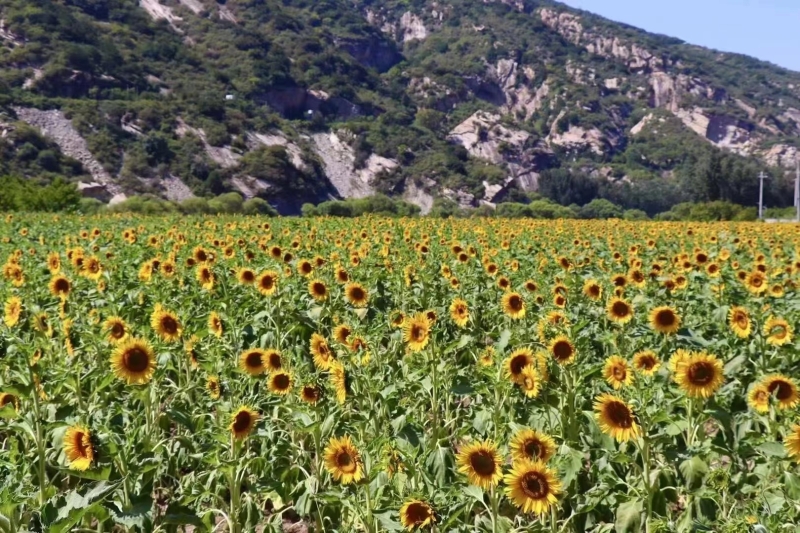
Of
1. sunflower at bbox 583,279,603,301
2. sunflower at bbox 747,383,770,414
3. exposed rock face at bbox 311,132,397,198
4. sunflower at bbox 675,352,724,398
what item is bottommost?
exposed rock face at bbox 311,132,397,198

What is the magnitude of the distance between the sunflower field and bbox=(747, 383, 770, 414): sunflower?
0.01 meters

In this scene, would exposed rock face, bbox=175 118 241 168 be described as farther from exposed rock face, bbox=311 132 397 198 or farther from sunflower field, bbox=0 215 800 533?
sunflower field, bbox=0 215 800 533

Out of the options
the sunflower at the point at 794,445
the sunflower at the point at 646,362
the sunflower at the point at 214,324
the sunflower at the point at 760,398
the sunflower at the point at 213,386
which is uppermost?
the sunflower at the point at 646,362

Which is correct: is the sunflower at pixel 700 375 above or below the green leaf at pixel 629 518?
above

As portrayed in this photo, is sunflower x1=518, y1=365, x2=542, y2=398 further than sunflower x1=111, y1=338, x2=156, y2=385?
Yes

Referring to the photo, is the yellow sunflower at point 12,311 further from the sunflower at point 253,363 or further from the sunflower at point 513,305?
the sunflower at point 513,305

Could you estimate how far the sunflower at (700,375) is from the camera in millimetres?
3312

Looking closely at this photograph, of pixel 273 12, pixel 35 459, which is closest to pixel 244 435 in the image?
pixel 35 459

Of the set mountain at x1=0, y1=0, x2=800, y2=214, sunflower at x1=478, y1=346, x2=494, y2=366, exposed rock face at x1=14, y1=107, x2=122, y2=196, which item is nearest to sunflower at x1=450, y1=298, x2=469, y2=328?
sunflower at x1=478, y1=346, x2=494, y2=366

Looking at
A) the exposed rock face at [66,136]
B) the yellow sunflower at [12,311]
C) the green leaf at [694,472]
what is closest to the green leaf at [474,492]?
the green leaf at [694,472]

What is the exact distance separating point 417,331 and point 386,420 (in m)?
0.57

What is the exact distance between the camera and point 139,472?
2748 millimetres

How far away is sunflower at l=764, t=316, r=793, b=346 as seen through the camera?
4781 mm

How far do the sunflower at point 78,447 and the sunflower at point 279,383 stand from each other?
1.09 m
